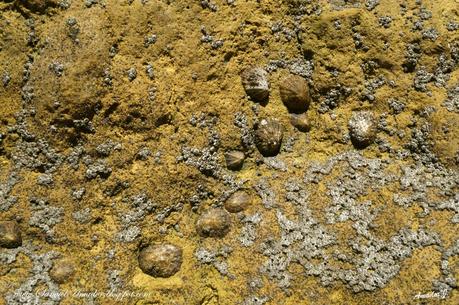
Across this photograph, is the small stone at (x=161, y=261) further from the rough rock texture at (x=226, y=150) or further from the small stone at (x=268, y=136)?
the small stone at (x=268, y=136)

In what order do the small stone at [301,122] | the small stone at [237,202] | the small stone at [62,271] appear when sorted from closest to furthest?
the small stone at [62,271] → the small stone at [237,202] → the small stone at [301,122]

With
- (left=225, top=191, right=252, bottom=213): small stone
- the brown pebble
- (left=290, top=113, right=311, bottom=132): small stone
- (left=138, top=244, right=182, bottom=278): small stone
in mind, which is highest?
the brown pebble

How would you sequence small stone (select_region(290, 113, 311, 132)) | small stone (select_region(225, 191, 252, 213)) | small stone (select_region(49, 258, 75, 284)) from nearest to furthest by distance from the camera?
small stone (select_region(49, 258, 75, 284)) → small stone (select_region(225, 191, 252, 213)) → small stone (select_region(290, 113, 311, 132))

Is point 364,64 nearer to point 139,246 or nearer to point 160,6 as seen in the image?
point 160,6

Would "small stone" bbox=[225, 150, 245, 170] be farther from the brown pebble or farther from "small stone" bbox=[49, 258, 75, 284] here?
"small stone" bbox=[49, 258, 75, 284]

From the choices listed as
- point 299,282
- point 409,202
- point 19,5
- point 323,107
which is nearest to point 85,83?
point 19,5

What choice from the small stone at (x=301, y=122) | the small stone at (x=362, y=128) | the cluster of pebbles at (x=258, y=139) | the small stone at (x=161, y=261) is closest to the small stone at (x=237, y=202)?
the cluster of pebbles at (x=258, y=139)

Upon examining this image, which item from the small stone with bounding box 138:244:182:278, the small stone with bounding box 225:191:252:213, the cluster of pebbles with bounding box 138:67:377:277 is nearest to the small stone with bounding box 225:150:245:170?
the cluster of pebbles with bounding box 138:67:377:277
